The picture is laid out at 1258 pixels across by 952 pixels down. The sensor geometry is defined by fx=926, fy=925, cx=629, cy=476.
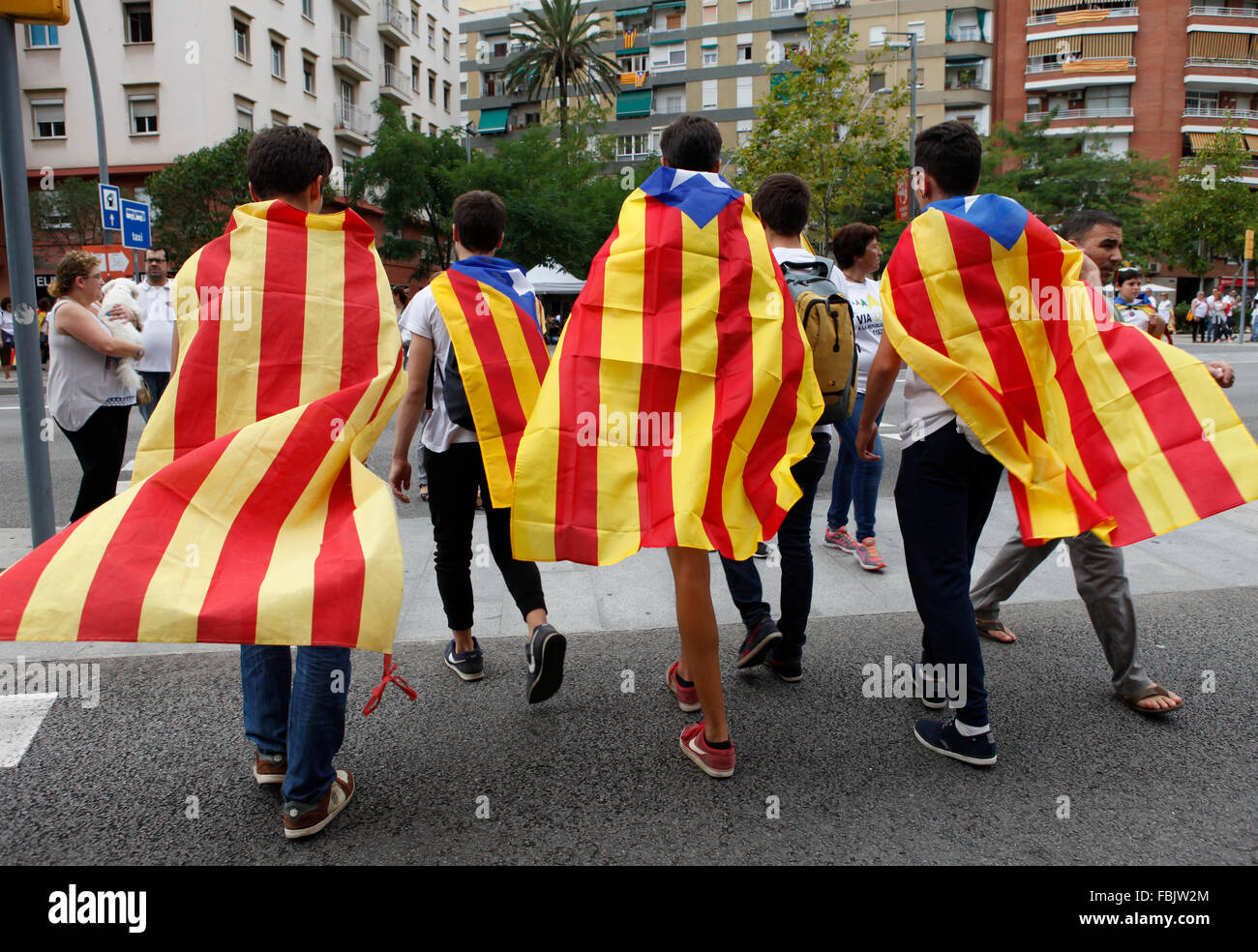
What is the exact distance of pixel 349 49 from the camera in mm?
42156

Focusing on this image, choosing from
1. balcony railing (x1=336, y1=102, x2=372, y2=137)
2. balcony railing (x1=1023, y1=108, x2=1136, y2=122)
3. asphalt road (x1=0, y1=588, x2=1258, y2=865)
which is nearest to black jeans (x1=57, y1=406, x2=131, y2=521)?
asphalt road (x1=0, y1=588, x2=1258, y2=865)

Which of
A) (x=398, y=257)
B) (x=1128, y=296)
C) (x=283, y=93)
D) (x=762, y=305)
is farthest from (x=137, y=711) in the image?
(x=283, y=93)

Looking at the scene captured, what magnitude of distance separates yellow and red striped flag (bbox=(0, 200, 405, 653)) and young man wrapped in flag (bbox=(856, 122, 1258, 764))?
1746mm

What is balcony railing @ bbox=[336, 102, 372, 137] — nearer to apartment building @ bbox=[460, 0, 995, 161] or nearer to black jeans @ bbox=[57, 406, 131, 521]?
apartment building @ bbox=[460, 0, 995, 161]

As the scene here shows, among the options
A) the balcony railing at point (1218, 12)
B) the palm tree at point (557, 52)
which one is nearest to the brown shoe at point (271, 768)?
the palm tree at point (557, 52)

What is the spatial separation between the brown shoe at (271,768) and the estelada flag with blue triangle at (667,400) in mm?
1030

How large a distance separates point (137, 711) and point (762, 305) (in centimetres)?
281

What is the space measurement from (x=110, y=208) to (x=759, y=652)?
16429 mm

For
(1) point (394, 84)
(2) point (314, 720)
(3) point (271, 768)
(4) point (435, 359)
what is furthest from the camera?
(1) point (394, 84)

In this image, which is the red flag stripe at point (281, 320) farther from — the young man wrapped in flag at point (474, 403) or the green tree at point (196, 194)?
the green tree at point (196, 194)

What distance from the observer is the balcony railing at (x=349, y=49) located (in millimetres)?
41094

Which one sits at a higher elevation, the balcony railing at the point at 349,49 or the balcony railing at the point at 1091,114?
the balcony railing at the point at 349,49

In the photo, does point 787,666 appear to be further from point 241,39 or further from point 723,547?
point 241,39

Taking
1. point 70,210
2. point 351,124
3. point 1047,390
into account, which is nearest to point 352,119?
point 351,124
